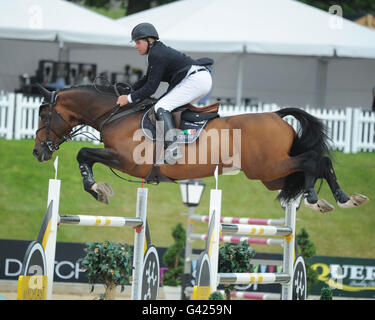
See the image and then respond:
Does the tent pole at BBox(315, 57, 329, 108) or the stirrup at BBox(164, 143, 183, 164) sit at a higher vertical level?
the tent pole at BBox(315, 57, 329, 108)

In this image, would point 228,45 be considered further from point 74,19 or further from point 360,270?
point 360,270

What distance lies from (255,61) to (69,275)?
8.96 m

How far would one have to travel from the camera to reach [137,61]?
16703mm

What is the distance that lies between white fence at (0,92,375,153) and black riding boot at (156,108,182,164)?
6.81m

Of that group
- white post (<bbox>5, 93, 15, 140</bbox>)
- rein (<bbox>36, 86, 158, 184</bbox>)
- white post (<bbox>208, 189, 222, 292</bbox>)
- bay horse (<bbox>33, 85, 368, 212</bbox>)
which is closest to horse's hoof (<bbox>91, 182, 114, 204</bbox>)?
bay horse (<bbox>33, 85, 368, 212</bbox>)

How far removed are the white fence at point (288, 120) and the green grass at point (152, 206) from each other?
330mm

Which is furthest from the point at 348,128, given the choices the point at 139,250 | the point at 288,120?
the point at 139,250

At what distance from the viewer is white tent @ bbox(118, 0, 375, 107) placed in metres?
13.5

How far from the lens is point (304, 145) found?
6227 mm

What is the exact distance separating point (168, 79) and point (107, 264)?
1.67 meters

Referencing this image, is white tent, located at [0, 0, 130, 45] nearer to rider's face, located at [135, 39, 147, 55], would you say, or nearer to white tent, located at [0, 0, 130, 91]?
white tent, located at [0, 0, 130, 91]

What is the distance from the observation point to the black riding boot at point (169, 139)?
602cm

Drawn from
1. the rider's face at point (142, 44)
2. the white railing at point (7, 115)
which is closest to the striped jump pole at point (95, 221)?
the rider's face at point (142, 44)
